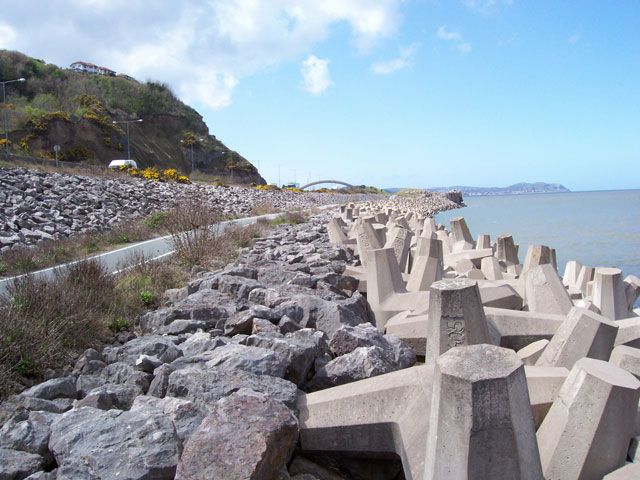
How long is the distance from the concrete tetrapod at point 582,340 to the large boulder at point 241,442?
1.97 meters

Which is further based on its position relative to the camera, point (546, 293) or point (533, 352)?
point (546, 293)

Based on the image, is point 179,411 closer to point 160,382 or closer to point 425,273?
point 160,382

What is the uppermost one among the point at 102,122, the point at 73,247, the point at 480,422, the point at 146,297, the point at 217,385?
the point at 102,122

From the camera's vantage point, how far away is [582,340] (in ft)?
12.2

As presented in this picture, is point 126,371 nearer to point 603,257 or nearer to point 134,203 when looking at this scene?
point 134,203

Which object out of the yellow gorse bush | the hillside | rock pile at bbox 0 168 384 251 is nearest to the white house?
the hillside

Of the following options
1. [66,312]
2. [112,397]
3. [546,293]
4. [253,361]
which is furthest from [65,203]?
[253,361]

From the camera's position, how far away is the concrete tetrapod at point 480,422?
2.29m

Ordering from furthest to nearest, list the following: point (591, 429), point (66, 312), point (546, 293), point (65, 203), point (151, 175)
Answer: point (151, 175) < point (65, 203) < point (546, 293) < point (66, 312) < point (591, 429)

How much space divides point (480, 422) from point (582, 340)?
1761 mm

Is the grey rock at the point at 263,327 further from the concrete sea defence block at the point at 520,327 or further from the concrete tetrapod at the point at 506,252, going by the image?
the concrete tetrapod at the point at 506,252

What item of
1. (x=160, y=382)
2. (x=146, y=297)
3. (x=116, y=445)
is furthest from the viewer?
(x=146, y=297)

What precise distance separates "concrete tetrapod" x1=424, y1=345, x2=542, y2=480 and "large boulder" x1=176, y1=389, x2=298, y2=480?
0.63 m

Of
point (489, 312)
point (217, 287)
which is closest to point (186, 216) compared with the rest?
point (217, 287)
